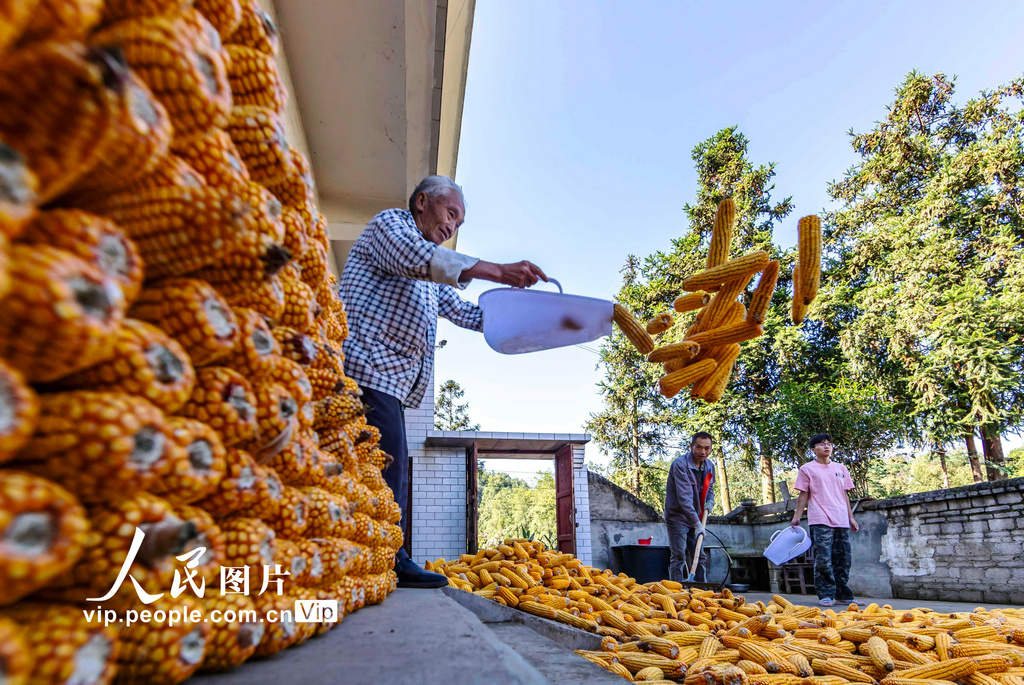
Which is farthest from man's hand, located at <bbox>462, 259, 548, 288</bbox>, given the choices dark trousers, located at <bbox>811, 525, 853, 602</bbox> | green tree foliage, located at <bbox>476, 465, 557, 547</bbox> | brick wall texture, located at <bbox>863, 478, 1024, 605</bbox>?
green tree foliage, located at <bbox>476, 465, 557, 547</bbox>

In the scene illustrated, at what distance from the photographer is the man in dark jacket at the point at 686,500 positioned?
733cm

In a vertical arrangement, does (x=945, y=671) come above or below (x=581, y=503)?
below

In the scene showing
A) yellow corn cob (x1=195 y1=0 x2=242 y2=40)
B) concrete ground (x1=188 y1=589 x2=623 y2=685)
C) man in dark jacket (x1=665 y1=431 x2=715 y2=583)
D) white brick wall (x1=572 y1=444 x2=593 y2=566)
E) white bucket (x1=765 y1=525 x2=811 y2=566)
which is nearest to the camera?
concrete ground (x1=188 y1=589 x2=623 y2=685)

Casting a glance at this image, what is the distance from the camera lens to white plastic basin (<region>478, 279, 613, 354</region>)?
8.91ft

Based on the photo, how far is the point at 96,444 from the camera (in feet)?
2.18

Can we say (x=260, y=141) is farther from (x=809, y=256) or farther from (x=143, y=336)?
(x=809, y=256)

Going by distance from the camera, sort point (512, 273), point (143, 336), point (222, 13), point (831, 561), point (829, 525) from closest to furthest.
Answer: point (143, 336), point (222, 13), point (512, 273), point (829, 525), point (831, 561)

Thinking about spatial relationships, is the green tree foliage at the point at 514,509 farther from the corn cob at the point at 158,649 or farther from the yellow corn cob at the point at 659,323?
the corn cob at the point at 158,649

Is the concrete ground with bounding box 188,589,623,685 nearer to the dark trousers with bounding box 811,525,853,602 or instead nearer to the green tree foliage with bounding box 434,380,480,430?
the dark trousers with bounding box 811,525,853,602

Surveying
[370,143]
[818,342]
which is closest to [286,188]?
[370,143]

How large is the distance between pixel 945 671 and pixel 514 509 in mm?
50608

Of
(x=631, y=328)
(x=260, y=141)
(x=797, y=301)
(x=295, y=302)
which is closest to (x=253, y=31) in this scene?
(x=260, y=141)

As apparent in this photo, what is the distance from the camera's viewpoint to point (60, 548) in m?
0.59

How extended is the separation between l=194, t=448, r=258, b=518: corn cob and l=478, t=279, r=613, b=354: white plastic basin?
1.77 m
